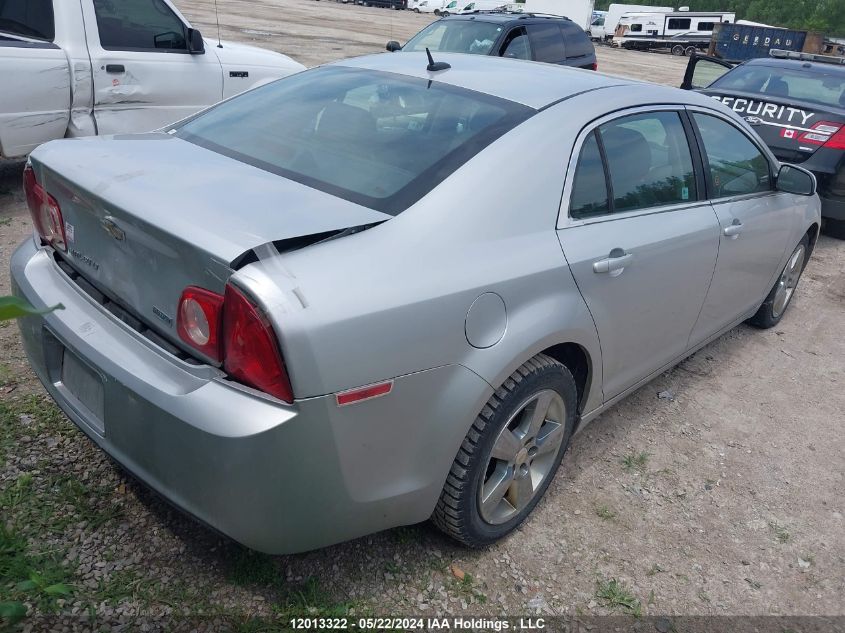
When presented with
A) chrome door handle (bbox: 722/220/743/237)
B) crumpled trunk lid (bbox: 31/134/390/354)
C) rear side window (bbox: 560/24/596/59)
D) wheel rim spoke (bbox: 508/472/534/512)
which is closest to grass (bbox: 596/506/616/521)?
wheel rim spoke (bbox: 508/472/534/512)

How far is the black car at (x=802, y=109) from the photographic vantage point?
6.42 m

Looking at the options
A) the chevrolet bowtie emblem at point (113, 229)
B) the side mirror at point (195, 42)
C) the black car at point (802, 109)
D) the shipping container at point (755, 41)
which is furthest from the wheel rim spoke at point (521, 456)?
the shipping container at point (755, 41)

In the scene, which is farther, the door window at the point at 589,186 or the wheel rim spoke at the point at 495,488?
the door window at the point at 589,186

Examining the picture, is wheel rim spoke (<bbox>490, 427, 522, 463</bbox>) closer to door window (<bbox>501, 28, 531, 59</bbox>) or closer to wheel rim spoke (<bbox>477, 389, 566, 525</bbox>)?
wheel rim spoke (<bbox>477, 389, 566, 525</bbox>)

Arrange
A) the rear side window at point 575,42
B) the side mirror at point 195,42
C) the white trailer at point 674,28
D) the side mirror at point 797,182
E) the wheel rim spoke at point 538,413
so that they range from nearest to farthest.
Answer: the wheel rim spoke at point 538,413
the side mirror at point 797,182
the side mirror at point 195,42
the rear side window at point 575,42
the white trailer at point 674,28

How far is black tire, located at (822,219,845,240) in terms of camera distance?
7.25 meters

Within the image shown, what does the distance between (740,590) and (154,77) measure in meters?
5.76

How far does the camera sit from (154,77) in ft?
20.0

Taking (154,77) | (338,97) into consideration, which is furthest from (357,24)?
(338,97)

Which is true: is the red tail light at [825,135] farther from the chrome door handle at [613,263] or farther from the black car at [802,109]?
the chrome door handle at [613,263]

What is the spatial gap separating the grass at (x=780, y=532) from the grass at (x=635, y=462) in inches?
22.2

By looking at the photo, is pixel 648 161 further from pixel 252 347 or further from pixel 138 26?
pixel 138 26

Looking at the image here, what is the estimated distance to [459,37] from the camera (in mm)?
9781

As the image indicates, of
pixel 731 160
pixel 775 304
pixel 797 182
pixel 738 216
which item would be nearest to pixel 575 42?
pixel 775 304
